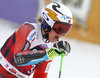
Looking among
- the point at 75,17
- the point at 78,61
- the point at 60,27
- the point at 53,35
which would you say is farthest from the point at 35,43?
the point at 75,17

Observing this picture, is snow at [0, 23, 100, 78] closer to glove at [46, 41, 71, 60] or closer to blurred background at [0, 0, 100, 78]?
blurred background at [0, 0, 100, 78]

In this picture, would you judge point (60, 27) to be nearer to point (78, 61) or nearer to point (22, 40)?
point (22, 40)

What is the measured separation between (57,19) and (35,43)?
0.36 metres

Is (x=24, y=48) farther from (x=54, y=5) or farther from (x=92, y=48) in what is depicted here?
(x=92, y=48)

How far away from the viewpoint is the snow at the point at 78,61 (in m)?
3.94

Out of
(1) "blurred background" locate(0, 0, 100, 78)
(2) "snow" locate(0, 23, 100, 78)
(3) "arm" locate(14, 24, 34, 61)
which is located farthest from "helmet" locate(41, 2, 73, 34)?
(1) "blurred background" locate(0, 0, 100, 78)

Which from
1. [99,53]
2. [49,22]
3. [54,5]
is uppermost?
[54,5]

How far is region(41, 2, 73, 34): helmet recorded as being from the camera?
2.23m

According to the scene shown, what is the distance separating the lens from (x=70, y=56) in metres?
4.69

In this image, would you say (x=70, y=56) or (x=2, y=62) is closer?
(x=2, y=62)

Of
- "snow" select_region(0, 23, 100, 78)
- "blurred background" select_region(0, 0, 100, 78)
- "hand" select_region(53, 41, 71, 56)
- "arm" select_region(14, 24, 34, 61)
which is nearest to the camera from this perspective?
"arm" select_region(14, 24, 34, 61)

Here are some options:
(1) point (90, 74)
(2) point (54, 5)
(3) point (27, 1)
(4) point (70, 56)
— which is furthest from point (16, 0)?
(2) point (54, 5)

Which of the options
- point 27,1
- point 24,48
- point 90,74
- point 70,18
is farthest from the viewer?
point 27,1

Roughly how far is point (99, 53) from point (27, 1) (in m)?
2.21
